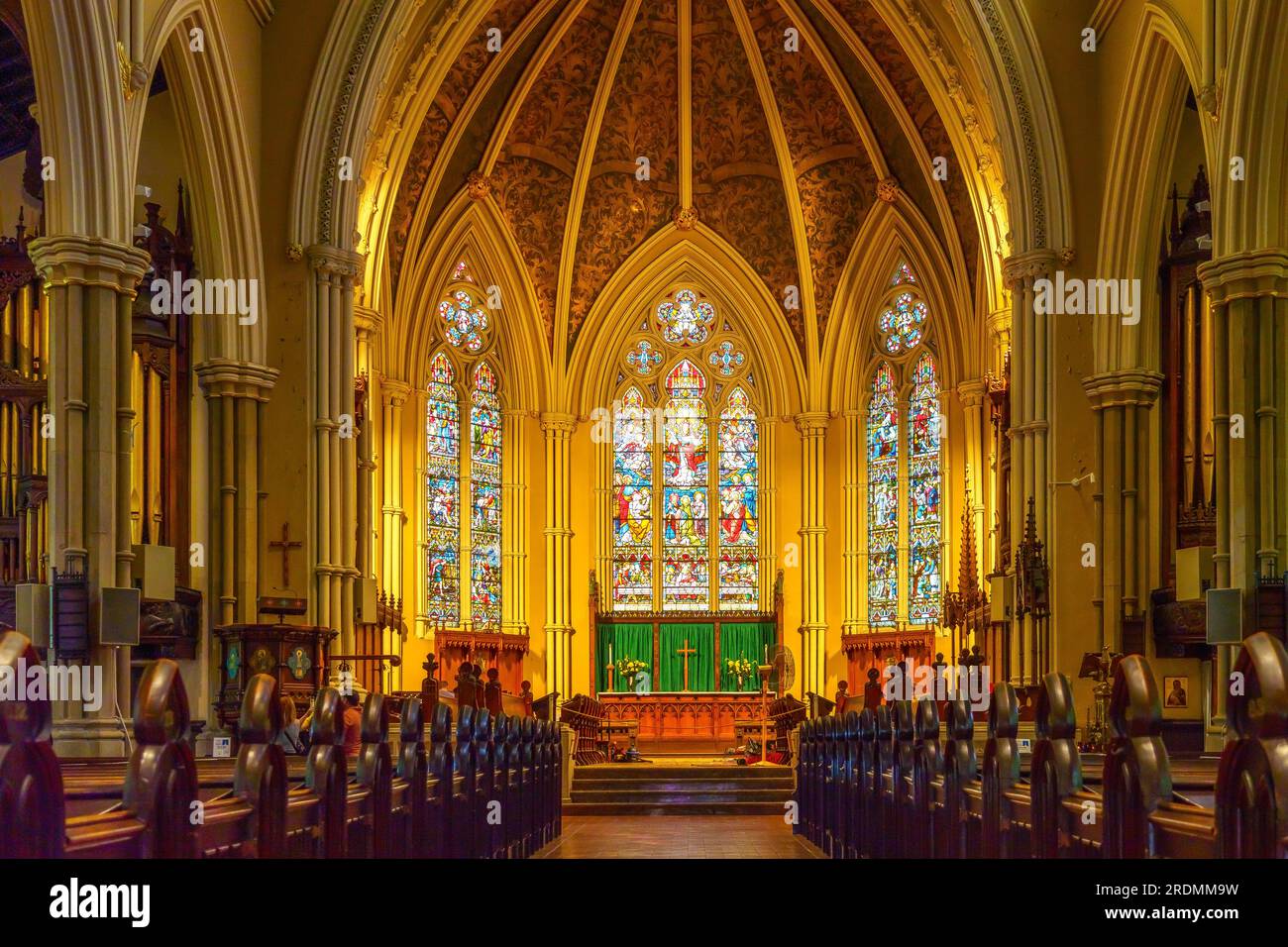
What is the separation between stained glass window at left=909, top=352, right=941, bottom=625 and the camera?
26.1 meters

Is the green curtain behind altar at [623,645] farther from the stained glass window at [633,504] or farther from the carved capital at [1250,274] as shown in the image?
the carved capital at [1250,274]

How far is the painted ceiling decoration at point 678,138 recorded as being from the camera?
80.2ft

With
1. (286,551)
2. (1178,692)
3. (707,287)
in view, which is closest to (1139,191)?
(1178,692)

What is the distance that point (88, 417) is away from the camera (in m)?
12.5

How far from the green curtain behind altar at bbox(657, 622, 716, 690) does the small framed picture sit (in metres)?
11.7

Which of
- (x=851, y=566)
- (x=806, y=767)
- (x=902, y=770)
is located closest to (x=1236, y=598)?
(x=806, y=767)

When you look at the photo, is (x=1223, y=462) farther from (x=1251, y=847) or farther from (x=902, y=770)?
(x=1251, y=847)

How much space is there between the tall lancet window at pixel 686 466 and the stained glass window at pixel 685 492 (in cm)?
2

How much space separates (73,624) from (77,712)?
648 millimetres

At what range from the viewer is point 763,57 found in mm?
25641

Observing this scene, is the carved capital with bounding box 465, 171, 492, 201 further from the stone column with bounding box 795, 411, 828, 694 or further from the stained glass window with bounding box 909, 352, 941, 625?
the stained glass window with bounding box 909, 352, 941, 625

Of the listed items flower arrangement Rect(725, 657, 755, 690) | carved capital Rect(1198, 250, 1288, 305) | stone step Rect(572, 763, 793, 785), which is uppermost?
carved capital Rect(1198, 250, 1288, 305)

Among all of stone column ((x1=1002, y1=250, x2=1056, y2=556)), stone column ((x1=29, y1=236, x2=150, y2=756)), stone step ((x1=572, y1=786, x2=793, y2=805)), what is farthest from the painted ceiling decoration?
stone column ((x1=29, y1=236, x2=150, y2=756))

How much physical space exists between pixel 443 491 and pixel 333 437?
9026mm
